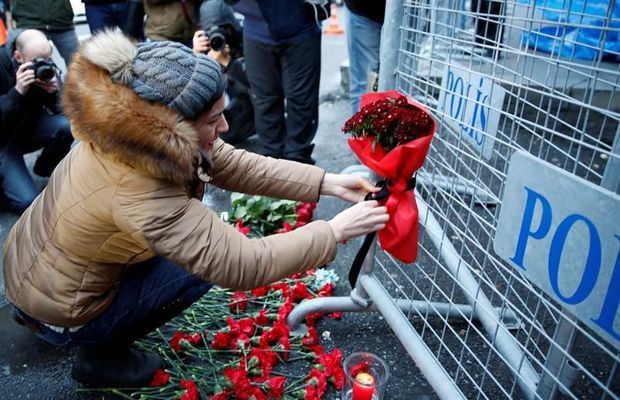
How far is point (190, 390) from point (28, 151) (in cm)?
241

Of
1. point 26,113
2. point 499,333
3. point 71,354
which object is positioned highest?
point 26,113

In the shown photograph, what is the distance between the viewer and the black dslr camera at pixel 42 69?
2986 millimetres

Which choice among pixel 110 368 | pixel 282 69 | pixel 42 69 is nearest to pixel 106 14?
pixel 42 69

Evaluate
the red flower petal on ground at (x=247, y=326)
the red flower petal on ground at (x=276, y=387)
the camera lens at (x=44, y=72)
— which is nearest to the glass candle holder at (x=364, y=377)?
the red flower petal on ground at (x=276, y=387)

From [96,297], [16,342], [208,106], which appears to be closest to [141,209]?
[208,106]

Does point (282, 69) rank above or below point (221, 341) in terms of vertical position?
above

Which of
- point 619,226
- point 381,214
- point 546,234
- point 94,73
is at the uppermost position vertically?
point 94,73

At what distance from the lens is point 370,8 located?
3.15 metres

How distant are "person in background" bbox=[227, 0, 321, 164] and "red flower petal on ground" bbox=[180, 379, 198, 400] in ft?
6.00

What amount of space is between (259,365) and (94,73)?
1205 mm

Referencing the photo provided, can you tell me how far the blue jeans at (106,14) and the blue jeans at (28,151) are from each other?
0.90 meters

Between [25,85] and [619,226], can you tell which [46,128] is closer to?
[25,85]

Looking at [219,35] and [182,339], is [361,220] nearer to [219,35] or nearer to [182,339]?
[182,339]

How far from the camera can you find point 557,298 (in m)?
1.06
